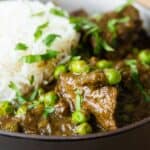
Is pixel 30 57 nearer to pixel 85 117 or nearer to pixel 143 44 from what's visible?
pixel 85 117

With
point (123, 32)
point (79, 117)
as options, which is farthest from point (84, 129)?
point (123, 32)

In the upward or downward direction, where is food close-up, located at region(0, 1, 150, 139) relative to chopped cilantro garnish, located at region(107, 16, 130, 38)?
downward

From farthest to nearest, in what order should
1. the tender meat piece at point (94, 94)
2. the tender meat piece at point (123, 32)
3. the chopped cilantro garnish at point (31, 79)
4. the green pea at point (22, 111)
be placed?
the tender meat piece at point (123, 32) → the chopped cilantro garnish at point (31, 79) → the green pea at point (22, 111) → the tender meat piece at point (94, 94)

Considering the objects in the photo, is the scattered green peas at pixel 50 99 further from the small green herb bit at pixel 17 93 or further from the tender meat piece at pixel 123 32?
the tender meat piece at pixel 123 32

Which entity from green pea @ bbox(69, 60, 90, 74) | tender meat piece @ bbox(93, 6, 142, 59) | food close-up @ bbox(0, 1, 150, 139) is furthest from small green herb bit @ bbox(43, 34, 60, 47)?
tender meat piece @ bbox(93, 6, 142, 59)

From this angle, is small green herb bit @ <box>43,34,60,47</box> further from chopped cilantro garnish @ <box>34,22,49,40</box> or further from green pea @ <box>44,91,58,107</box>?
green pea @ <box>44,91,58,107</box>

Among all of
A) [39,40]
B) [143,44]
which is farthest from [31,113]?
[143,44]

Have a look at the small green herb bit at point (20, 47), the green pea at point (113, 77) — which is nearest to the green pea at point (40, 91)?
the small green herb bit at point (20, 47)
